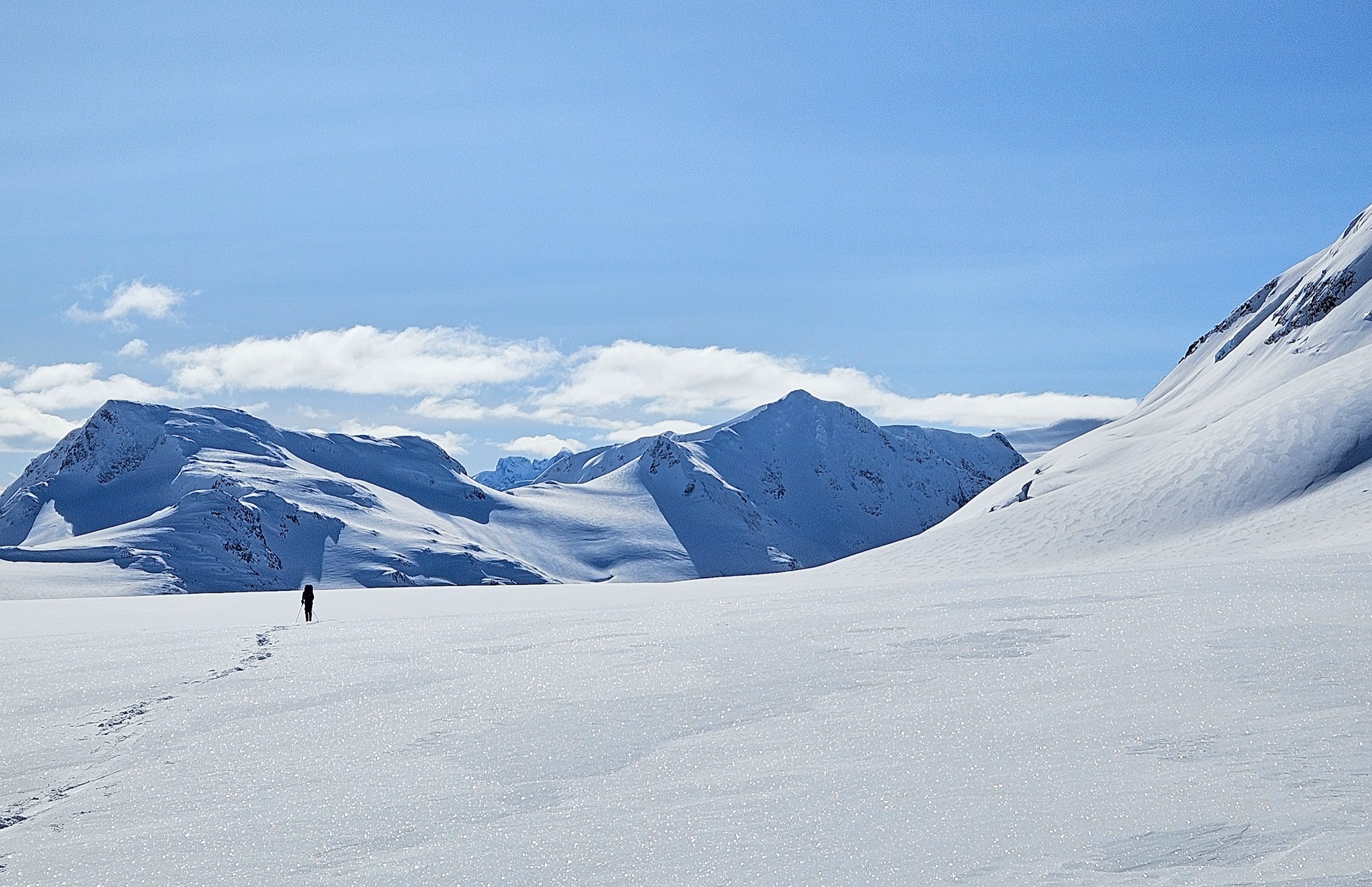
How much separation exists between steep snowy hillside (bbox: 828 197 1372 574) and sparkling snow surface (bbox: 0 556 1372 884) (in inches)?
1064

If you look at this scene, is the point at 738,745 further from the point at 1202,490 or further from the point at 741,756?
the point at 1202,490

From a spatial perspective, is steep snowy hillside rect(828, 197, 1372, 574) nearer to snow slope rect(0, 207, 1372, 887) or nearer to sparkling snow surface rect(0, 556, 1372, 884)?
snow slope rect(0, 207, 1372, 887)

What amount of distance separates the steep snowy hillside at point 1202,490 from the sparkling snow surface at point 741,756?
27.0 m

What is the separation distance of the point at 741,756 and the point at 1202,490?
47.8m

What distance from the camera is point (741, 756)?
1014cm

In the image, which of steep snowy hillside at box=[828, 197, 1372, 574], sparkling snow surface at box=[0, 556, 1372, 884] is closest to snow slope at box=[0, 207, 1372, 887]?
sparkling snow surface at box=[0, 556, 1372, 884]

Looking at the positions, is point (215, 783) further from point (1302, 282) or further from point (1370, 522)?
point (1302, 282)

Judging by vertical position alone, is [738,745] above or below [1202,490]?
below

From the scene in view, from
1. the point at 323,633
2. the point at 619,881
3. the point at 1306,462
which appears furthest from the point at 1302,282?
the point at 619,881

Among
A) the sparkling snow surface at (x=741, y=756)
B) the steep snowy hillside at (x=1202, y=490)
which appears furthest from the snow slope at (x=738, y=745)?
the steep snowy hillside at (x=1202, y=490)

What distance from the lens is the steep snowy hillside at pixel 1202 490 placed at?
44188 mm

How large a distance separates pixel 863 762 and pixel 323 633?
65.1 ft

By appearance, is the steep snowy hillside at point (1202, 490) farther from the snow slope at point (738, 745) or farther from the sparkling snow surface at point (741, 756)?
the sparkling snow surface at point (741, 756)

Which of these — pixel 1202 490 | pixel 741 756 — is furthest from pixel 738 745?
pixel 1202 490
